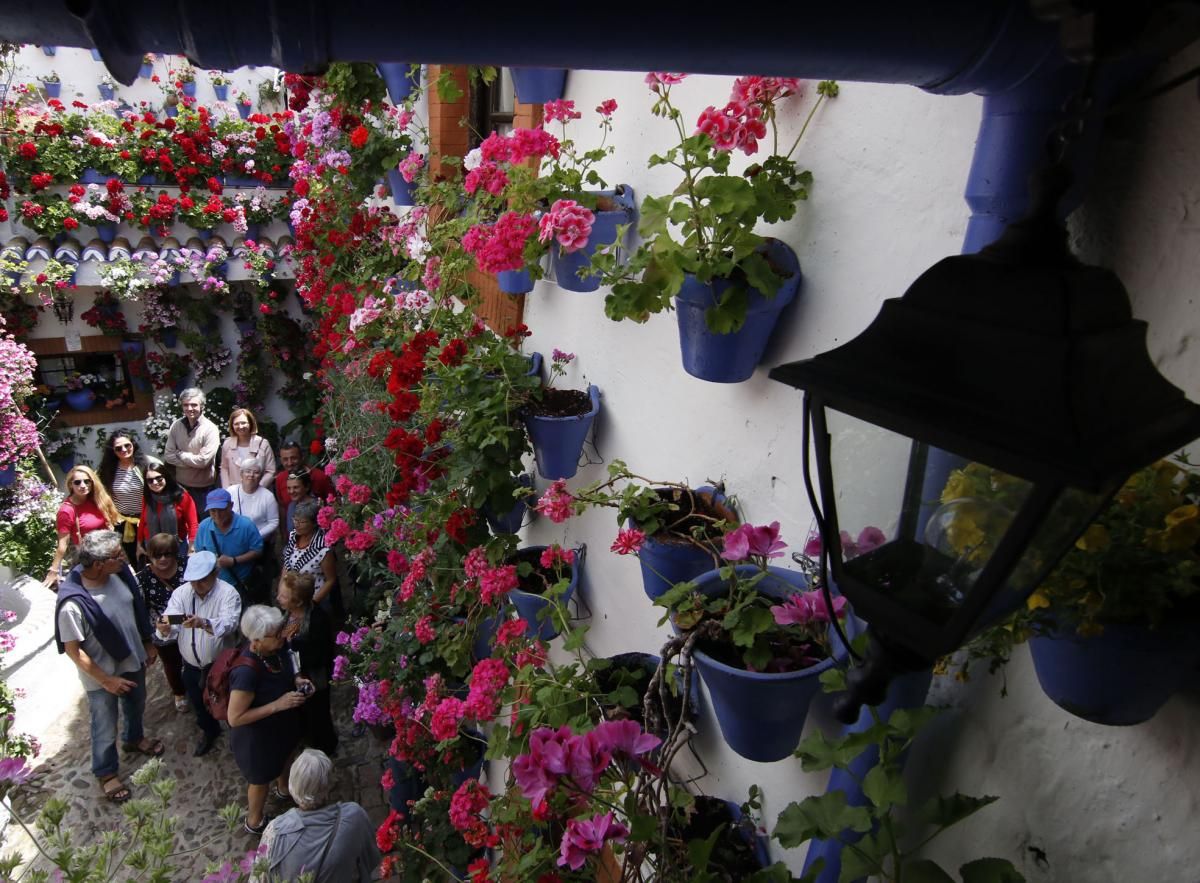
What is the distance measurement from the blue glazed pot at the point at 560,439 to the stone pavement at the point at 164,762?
8.83ft

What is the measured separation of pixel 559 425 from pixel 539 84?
1248 mm

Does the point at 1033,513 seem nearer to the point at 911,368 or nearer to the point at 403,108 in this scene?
the point at 911,368

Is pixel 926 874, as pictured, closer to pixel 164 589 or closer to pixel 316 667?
pixel 316 667

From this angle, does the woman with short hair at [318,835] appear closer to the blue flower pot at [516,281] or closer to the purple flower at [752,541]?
the blue flower pot at [516,281]

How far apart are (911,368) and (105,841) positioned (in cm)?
153

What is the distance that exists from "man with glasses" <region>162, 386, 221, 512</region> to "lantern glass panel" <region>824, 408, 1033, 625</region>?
646 cm

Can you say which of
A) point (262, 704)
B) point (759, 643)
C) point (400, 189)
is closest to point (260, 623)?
point (262, 704)

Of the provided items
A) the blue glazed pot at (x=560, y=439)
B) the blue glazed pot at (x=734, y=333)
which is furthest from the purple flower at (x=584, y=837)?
the blue glazed pot at (x=560, y=439)

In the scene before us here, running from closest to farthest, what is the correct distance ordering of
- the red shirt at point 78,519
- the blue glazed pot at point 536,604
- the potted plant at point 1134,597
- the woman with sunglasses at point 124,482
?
the potted plant at point 1134,597, the blue glazed pot at point 536,604, the red shirt at point 78,519, the woman with sunglasses at point 124,482

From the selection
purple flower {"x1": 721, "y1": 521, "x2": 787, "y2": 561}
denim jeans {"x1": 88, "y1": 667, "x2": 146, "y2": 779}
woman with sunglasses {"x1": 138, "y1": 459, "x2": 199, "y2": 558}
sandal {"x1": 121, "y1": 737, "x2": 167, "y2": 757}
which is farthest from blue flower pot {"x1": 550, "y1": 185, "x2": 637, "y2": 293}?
woman with sunglasses {"x1": 138, "y1": 459, "x2": 199, "y2": 558}

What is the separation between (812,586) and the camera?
50.7 inches

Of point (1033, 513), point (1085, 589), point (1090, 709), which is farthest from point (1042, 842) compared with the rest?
point (1033, 513)

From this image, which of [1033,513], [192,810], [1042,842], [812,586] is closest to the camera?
[1033,513]

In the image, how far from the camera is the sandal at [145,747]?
457cm
